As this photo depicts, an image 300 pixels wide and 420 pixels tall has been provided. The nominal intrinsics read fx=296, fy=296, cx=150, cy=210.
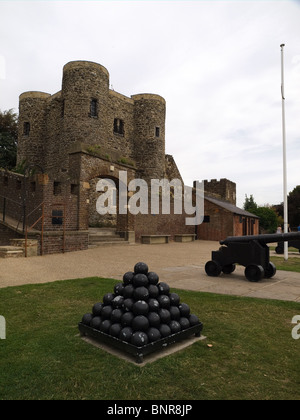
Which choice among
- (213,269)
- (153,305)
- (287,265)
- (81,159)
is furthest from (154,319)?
(81,159)

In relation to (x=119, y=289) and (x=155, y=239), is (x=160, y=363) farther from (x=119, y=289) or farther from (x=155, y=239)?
(x=155, y=239)

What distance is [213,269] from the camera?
7.95 metres

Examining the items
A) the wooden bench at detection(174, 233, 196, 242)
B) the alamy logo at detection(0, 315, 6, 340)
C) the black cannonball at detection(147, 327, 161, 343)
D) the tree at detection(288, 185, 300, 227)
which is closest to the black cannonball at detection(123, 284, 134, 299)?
the black cannonball at detection(147, 327, 161, 343)

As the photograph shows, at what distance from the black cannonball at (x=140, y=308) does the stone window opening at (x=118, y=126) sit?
2427 cm

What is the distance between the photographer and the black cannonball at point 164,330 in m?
3.16

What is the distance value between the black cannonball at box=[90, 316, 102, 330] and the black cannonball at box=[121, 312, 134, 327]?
0.38 metres

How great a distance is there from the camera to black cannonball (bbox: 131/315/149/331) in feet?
9.91

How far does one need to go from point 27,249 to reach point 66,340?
8.43 metres

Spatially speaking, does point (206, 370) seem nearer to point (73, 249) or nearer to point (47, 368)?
point (47, 368)

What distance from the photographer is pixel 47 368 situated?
270cm

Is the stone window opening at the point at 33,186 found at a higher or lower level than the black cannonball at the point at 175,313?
higher

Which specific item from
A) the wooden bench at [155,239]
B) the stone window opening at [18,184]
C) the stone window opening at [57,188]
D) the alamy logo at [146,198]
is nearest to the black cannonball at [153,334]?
the stone window opening at [57,188]

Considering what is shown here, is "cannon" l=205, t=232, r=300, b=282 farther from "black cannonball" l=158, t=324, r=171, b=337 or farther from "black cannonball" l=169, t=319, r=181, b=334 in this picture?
"black cannonball" l=158, t=324, r=171, b=337

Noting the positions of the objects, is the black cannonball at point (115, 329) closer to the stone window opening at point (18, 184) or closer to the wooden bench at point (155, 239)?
the stone window opening at point (18, 184)
